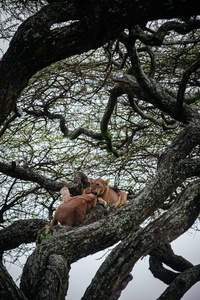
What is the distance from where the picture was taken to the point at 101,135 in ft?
18.5

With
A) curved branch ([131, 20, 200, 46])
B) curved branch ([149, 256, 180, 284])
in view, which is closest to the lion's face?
curved branch ([149, 256, 180, 284])

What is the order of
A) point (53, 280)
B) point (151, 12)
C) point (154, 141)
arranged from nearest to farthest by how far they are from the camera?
point (151, 12) < point (53, 280) < point (154, 141)

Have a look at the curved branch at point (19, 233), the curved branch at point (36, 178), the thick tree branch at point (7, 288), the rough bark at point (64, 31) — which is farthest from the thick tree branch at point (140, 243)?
the rough bark at point (64, 31)

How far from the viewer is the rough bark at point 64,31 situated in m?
2.48

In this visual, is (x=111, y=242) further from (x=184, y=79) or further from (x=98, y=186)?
(x=184, y=79)

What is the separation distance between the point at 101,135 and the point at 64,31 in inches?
124

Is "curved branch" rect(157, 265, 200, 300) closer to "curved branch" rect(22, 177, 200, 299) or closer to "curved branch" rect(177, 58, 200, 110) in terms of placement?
"curved branch" rect(22, 177, 200, 299)

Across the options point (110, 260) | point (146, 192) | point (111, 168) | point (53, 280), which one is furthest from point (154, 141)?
point (53, 280)

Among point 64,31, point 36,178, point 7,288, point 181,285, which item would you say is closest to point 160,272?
point 181,285

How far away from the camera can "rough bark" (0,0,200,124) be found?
248 cm

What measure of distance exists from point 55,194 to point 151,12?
5.41m

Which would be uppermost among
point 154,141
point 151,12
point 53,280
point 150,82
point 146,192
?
point 154,141

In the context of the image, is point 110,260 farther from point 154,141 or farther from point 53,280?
point 154,141

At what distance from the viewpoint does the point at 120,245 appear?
13.1 feet
